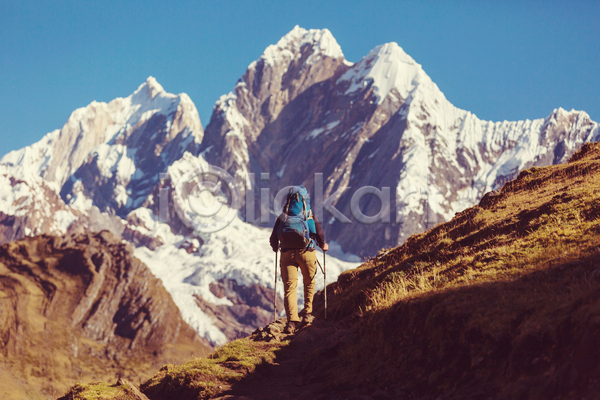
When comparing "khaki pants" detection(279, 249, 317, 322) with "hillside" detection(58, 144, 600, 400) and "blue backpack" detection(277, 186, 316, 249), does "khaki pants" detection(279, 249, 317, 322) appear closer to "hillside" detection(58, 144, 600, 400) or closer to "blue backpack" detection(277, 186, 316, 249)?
"blue backpack" detection(277, 186, 316, 249)

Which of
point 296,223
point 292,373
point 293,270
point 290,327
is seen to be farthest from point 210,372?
point 296,223

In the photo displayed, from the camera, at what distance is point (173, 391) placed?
1153 cm

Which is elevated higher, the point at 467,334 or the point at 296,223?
the point at 296,223

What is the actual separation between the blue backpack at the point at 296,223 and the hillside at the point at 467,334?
2268 millimetres

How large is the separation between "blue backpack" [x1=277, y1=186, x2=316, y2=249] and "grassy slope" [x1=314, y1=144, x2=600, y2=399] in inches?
90.8

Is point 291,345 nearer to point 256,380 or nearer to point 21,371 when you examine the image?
point 256,380

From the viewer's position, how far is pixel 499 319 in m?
8.07

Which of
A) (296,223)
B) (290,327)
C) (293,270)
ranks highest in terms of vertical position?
(296,223)

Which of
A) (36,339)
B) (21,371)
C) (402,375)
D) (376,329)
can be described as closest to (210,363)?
(376,329)

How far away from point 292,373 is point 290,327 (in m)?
2.97

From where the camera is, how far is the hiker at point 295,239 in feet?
46.3

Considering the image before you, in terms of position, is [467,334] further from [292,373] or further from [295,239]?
[295,239]

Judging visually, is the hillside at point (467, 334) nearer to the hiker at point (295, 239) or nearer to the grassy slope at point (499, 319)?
the grassy slope at point (499, 319)

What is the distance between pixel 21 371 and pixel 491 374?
604 ft
